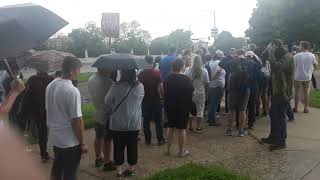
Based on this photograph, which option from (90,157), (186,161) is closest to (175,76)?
(186,161)

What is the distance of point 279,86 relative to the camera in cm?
755

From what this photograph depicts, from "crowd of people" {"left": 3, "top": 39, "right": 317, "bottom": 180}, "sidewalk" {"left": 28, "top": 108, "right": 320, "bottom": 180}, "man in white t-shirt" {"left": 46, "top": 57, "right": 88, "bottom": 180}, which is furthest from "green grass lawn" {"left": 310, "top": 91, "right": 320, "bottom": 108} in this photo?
"man in white t-shirt" {"left": 46, "top": 57, "right": 88, "bottom": 180}

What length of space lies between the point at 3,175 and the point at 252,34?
50.5 m

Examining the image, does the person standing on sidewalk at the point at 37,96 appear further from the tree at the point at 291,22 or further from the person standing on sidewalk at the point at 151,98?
the tree at the point at 291,22

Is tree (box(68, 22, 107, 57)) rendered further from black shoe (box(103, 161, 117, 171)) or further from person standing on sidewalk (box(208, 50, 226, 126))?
black shoe (box(103, 161, 117, 171))

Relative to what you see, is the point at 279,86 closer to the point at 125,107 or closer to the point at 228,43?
the point at 125,107

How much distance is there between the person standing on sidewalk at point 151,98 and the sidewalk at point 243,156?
14.7 inches

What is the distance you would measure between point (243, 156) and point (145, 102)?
6.45ft

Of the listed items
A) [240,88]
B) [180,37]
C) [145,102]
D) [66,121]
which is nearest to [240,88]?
[240,88]

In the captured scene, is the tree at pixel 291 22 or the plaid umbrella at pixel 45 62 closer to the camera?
the plaid umbrella at pixel 45 62

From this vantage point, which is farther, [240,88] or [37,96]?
[240,88]

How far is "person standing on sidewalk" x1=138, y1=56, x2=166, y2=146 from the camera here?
311 inches

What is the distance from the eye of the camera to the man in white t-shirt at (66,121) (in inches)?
186

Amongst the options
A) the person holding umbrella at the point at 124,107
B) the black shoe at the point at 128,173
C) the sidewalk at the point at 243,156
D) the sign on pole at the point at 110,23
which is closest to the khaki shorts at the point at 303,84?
the sidewalk at the point at 243,156
